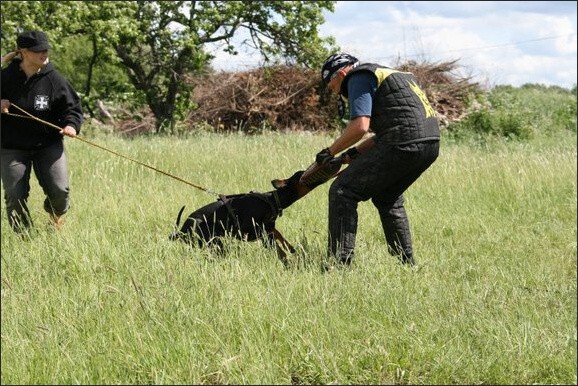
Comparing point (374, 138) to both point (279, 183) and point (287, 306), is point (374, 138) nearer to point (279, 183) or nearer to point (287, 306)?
point (279, 183)

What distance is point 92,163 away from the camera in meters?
9.02

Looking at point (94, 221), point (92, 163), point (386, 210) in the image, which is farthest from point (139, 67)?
point (386, 210)

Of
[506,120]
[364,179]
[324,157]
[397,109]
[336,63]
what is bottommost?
[506,120]

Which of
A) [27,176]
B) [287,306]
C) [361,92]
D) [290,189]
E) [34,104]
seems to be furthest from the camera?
[27,176]

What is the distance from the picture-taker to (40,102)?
5.79 meters

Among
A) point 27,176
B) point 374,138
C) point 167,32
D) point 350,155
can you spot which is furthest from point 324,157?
point 167,32

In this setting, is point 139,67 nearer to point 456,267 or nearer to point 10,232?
point 10,232

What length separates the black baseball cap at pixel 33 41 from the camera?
5484mm

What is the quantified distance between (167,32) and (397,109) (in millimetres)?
13766

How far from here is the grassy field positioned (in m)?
3.16

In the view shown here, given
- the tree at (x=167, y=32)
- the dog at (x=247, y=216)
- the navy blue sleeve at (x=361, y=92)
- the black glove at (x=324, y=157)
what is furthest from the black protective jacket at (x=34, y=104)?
the tree at (x=167, y=32)

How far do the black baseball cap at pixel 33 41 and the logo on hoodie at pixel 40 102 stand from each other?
1.40 ft

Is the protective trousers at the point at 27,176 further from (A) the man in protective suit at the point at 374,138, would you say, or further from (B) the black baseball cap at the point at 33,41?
(A) the man in protective suit at the point at 374,138

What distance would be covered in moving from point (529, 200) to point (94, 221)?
14.4 feet
